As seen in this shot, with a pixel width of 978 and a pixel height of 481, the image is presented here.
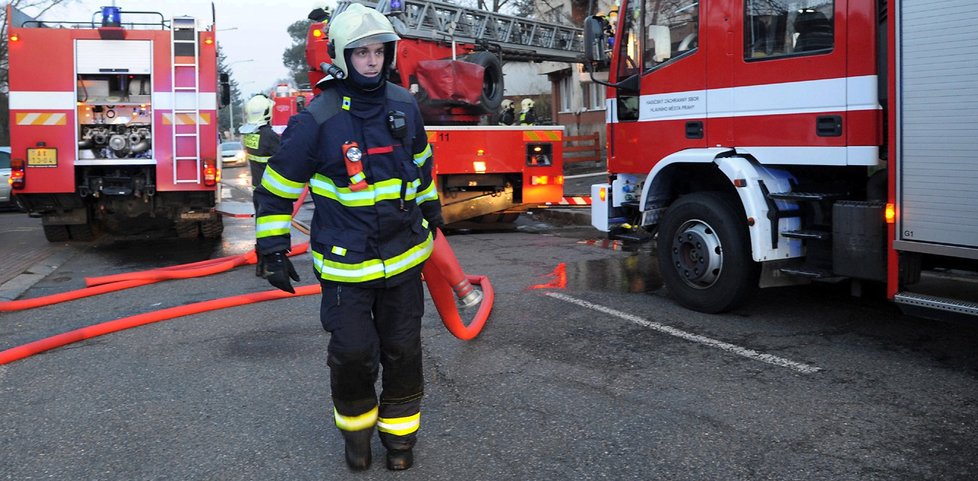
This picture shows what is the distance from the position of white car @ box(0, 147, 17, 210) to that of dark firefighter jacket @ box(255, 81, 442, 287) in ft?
50.5

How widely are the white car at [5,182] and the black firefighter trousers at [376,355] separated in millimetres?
15544

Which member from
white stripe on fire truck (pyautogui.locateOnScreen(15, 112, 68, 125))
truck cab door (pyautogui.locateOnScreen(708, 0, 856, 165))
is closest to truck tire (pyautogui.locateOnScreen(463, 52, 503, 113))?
white stripe on fire truck (pyautogui.locateOnScreen(15, 112, 68, 125))

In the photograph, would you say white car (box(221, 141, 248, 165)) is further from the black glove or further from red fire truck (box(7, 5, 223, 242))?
the black glove

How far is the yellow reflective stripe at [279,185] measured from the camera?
354 centimetres

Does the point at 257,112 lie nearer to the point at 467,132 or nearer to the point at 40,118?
the point at 40,118

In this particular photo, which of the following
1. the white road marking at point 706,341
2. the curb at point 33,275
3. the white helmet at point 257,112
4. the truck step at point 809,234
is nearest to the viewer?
the white road marking at point 706,341

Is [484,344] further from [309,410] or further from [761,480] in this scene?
[761,480]

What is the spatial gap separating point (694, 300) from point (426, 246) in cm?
329

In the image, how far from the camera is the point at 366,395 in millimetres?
3609

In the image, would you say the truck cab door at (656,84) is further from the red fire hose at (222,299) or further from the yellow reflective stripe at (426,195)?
the yellow reflective stripe at (426,195)

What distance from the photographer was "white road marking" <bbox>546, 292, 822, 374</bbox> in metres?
5.16

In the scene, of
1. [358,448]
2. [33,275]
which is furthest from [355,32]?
[33,275]

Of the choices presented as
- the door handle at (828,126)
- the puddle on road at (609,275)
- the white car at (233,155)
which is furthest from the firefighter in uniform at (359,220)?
the white car at (233,155)

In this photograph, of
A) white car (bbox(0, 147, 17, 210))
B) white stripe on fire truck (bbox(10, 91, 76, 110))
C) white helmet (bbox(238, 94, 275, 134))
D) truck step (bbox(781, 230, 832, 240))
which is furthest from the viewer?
white car (bbox(0, 147, 17, 210))
